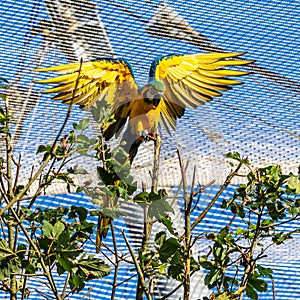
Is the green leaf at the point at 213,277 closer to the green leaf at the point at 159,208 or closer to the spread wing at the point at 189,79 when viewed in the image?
the green leaf at the point at 159,208

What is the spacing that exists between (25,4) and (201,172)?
0.62m

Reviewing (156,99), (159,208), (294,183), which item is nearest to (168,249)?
(159,208)

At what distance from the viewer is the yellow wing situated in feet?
4.71

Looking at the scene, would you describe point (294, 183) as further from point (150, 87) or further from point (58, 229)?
point (150, 87)

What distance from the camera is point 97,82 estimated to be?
1.47m

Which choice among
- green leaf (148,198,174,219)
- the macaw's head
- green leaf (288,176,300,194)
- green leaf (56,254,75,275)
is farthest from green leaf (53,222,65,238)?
the macaw's head

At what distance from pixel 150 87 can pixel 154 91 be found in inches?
0.5

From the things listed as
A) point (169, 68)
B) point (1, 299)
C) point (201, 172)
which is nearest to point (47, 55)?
point (169, 68)

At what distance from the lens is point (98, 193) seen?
0.92 metres

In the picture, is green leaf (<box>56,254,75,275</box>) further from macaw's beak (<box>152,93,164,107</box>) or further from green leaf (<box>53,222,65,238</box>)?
macaw's beak (<box>152,93,164,107</box>)

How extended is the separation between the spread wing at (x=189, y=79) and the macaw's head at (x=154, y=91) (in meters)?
0.04

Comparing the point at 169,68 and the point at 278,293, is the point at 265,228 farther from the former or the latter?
the point at 278,293

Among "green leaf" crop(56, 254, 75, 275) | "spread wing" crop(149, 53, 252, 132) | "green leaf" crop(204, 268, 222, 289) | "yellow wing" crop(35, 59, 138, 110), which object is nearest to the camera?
"green leaf" crop(56, 254, 75, 275)

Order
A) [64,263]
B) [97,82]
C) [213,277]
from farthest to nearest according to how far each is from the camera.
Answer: [97,82] → [213,277] → [64,263]
